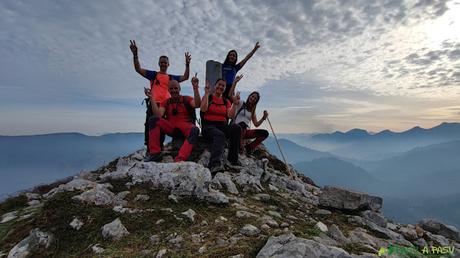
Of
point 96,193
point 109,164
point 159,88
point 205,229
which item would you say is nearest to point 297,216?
point 205,229

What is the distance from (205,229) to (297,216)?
10.5ft

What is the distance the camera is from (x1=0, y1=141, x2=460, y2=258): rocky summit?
532 cm

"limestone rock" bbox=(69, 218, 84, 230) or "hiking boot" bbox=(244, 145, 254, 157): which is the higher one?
"hiking boot" bbox=(244, 145, 254, 157)

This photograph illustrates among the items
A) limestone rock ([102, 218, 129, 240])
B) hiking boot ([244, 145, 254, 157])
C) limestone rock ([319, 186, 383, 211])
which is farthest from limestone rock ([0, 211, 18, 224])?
limestone rock ([319, 186, 383, 211])

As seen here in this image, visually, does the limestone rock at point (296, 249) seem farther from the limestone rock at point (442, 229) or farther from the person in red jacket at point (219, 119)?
the limestone rock at point (442, 229)

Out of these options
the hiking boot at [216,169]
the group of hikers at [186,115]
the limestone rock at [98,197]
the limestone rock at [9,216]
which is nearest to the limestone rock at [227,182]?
the hiking boot at [216,169]

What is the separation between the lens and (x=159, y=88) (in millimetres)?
12203

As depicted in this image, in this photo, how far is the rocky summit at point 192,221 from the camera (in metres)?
5.32

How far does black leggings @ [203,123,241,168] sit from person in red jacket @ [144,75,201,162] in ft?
1.93

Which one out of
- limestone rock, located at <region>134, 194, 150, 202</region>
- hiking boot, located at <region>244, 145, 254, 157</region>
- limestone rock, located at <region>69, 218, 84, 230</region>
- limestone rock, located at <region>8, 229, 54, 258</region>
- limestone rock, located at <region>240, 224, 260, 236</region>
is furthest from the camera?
hiking boot, located at <region>244, 145, 254, 157</region>

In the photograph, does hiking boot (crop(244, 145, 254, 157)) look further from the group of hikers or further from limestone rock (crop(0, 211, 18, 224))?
limestone rock (crop(0, 211, 18, 224))

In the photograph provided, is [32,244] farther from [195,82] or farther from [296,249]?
[195,82]

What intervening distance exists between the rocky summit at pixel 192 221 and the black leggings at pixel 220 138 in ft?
2.59

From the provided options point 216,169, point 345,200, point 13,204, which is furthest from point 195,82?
point 13,204
